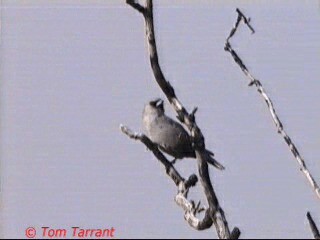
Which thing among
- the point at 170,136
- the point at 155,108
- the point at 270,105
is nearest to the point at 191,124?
the point at 270,105

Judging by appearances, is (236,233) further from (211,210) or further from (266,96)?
(266,96)

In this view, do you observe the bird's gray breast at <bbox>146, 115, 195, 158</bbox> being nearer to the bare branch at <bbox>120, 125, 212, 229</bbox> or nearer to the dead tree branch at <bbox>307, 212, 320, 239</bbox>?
the bare branch at <bbox>120, 125, 212, 229</bbox>

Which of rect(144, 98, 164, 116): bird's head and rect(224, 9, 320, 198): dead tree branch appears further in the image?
rect(144, 98, 164, 116): bird's head

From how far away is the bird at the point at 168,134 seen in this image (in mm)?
5984

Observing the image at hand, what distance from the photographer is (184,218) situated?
14.4 feet

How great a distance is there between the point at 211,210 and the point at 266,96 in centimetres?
88

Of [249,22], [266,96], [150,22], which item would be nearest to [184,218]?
[266,96]

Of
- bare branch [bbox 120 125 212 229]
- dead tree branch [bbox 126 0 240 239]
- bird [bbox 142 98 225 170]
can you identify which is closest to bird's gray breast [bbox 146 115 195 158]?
bird [bbox 142 98 225 170]

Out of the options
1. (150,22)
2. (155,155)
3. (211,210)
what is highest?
(150,22)

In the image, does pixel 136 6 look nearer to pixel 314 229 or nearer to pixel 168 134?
pixel 314 229

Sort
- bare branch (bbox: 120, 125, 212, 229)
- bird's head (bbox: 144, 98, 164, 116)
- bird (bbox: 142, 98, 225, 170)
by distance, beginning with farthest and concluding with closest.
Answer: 1. bird's head (bbox: 144, 98, 164, 116)
2. bird (bbox: 142, 98, 225, 170)
3. bare branch (bbox: 120, 125, 212, 229)

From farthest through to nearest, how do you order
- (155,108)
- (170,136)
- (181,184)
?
1. (155,108)
2. (170,136)
3. (181,184)

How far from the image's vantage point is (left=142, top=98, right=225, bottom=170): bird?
5984mm

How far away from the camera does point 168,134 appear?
6277 mm
